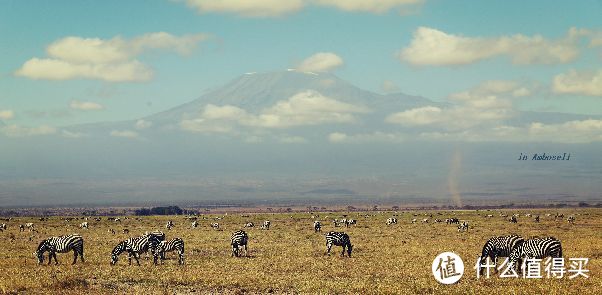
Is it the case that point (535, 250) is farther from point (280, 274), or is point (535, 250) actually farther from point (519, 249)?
point (280, 274)

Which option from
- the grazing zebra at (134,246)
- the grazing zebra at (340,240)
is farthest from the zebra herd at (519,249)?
the grazing zebra at (134,246)

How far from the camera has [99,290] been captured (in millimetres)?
23594

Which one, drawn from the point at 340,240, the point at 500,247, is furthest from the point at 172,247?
the point at 500,247

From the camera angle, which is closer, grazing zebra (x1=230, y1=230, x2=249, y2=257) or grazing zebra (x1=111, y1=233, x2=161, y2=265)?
grazing zebra (x1=111, y1=233, x2=161, y2=265)

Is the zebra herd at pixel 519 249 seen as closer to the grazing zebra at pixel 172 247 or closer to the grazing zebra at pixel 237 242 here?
the grazing zebra at pixel 237 242

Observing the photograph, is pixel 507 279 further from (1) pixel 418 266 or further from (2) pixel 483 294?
(1) pixel 418 266

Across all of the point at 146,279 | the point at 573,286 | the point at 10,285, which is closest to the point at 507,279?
the point at 573,286

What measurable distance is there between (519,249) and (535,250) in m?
0.96

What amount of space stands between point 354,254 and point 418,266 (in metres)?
8.23

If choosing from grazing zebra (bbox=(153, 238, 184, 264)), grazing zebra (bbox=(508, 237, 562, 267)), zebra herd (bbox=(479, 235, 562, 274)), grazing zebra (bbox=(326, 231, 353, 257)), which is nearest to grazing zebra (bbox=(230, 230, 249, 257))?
grazing zebra (bbox=(153, 238, 184, 264))

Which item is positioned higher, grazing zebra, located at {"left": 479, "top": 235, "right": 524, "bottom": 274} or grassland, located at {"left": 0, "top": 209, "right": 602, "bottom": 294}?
grazing zebra, located at {"left": 479, "top": 235, "right": 524, "bottom": 274}

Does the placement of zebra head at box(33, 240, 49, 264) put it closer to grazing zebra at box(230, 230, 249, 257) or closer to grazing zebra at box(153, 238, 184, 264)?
grazing zebra at box(153, 238, 184, 264)

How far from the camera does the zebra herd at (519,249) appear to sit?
27797mm

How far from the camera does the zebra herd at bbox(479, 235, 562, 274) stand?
2780 cm
